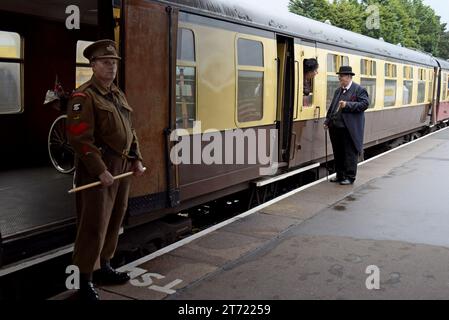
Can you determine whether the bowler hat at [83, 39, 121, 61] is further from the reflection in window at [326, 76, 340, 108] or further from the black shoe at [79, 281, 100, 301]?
the reflection in window at [326, 76, 340, 108]

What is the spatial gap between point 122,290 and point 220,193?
258cm

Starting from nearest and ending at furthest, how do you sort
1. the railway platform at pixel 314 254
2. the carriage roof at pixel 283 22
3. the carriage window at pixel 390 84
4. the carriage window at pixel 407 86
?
the railway platform at pixel 314 254
the carriage roof at pixel 283 22
the carriage window at pixel 390 84
the carriage window at pixel 407 86

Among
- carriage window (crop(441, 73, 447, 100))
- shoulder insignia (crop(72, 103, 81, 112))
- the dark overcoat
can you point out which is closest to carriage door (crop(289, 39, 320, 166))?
the dark overcoat

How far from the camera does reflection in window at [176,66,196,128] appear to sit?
5.25 metres

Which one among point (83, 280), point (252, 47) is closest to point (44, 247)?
point (83, 280)

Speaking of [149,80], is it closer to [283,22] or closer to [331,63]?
[283,22]

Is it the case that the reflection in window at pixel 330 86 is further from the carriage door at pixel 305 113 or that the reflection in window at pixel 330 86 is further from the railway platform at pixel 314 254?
the railway platform at pixel 314 254

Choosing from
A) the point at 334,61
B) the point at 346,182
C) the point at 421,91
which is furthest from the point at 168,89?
the point at 421,91

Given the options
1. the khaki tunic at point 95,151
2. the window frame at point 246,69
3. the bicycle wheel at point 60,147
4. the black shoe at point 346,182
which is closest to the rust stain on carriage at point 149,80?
the khaki tunic at point 95,151

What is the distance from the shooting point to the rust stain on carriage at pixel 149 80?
4500 mm

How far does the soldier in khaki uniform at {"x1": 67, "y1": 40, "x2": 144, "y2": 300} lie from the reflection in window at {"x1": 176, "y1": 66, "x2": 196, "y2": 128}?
1384mm

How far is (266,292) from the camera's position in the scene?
4105 mm

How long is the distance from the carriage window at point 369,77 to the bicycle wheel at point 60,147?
6.81 m

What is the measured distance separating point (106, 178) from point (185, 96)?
6.60ft
